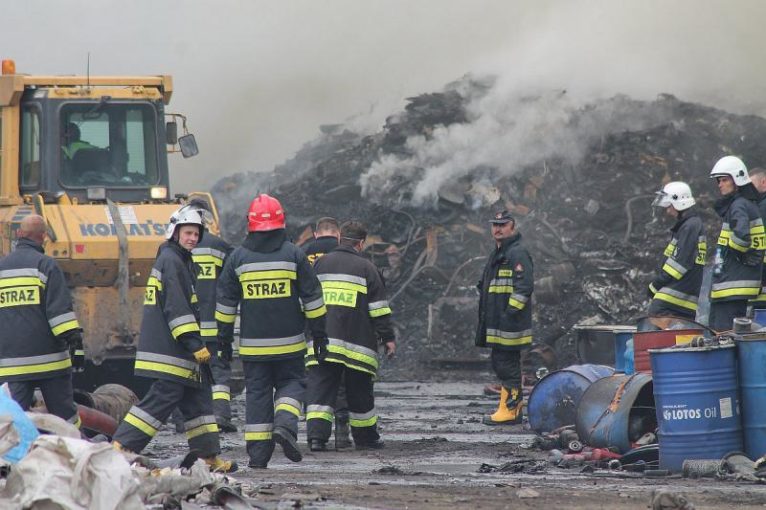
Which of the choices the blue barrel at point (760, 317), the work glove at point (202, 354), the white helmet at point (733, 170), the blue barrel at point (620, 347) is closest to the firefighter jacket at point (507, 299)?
the blue barrel at point (620, 347)

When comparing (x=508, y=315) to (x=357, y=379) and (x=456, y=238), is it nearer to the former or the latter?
(x=357, y=379)

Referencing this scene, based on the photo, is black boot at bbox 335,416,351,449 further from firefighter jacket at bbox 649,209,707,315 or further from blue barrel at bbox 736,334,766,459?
blue barrel at bbox 736,334,766,459

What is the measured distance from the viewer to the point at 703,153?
62.7ft

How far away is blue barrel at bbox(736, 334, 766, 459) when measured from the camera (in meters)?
8.52

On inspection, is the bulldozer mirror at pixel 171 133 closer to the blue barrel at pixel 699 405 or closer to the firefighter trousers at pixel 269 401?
the firefighter trousers at pixel 269 401

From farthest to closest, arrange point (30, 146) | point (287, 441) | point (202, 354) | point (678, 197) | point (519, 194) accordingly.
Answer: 1. point (519, 194)
2. point (30, 146)
3. point (678, 197)
4. point (287, 441)
5. point (202, 354)

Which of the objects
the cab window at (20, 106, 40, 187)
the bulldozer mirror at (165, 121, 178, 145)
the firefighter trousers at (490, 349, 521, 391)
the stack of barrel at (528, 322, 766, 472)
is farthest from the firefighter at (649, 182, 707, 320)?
the cab window at (20, 106, 40, 187)

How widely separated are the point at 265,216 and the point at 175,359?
124cm

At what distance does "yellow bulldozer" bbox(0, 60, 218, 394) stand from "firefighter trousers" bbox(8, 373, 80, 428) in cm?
312

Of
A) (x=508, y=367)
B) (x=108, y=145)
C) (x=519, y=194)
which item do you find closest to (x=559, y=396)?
(x=508, y=367)

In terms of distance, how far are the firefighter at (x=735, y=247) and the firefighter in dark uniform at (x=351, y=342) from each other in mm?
2624

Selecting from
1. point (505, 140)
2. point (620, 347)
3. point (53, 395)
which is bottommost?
point (53, 395)

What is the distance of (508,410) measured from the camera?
12344 millimetres

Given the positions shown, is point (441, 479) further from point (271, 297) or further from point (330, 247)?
point (330, 247)
